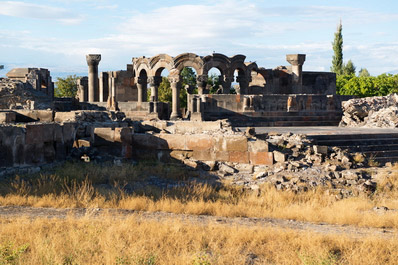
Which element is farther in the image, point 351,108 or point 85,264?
point 351,108

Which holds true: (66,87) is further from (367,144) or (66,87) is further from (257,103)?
(367,144)

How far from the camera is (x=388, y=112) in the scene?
712 inches

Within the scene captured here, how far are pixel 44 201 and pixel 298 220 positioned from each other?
4.34m

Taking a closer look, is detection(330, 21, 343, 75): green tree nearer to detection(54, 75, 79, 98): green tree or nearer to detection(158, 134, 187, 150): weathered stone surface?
detection(54, 75, 79, 98): green tree

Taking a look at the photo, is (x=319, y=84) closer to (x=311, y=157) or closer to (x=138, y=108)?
(x=138, y=108)

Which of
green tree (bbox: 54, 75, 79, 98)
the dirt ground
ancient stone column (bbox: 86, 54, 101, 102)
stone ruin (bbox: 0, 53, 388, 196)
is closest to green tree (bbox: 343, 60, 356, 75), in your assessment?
green tree (bbox: 54, 75, 79, 98)

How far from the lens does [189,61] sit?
26.7 metres

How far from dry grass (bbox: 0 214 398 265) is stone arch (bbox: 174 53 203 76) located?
20.0m

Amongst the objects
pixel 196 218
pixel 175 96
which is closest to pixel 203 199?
pixel 196 218

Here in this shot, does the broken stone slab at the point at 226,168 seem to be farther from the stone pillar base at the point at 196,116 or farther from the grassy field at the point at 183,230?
the stone pillar base at the point at 196,116

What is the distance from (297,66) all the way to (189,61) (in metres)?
6.72

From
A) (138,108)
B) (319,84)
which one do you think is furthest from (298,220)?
(319,84)

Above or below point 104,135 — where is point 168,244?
below

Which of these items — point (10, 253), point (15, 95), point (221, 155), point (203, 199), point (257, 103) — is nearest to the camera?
point (10, 253)
